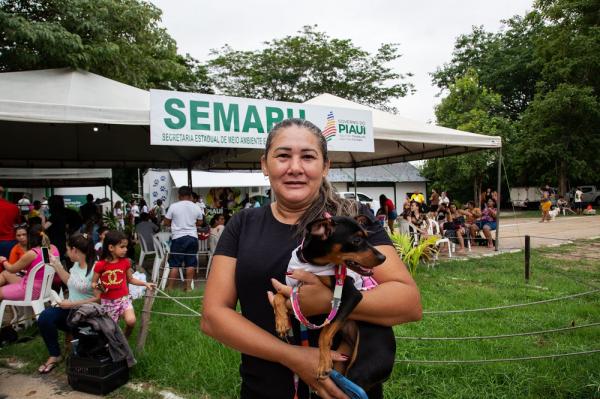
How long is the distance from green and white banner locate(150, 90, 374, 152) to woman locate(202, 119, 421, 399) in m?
4.61

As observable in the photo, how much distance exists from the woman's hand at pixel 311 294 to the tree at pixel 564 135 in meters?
27.3

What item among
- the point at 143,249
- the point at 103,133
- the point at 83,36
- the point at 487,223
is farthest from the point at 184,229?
the point at 487,223

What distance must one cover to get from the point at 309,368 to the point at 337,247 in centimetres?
38

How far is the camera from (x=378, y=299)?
4.19ft

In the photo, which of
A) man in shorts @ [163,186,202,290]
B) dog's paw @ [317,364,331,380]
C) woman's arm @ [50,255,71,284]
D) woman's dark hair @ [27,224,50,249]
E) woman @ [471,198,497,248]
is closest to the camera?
dog's paw @ [317,364,331,380]

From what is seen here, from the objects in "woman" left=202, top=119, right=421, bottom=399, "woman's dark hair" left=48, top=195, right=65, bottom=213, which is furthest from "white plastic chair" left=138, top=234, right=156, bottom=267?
"woman" left=202, top=119, right=421, bottom=399

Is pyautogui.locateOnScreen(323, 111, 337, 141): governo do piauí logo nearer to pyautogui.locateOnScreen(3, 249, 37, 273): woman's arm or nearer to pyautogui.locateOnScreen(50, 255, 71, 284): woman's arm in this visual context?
pyautogui.locateOnScreen(50, 255, 71, 284): woman's arm

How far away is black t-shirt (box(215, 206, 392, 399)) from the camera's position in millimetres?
1369

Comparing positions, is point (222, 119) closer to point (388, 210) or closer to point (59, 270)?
point (59, 270)

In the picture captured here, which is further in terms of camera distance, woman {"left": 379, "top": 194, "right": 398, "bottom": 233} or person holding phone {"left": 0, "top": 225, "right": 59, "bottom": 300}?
woman {"left": 379, "top": 194, "right": 398, "bottom": 233}

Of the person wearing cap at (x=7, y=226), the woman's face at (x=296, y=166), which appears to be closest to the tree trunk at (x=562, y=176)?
the person wearing cap at (x=7, y=226)

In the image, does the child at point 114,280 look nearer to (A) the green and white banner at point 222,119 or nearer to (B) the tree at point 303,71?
(A) the green and white banner at point 222,119

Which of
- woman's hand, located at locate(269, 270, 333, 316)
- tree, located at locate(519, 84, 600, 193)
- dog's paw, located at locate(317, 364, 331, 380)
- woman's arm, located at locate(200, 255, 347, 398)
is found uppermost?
tree, located at locate(519, 84, 600, 193)

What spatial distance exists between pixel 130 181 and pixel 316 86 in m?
17.3
